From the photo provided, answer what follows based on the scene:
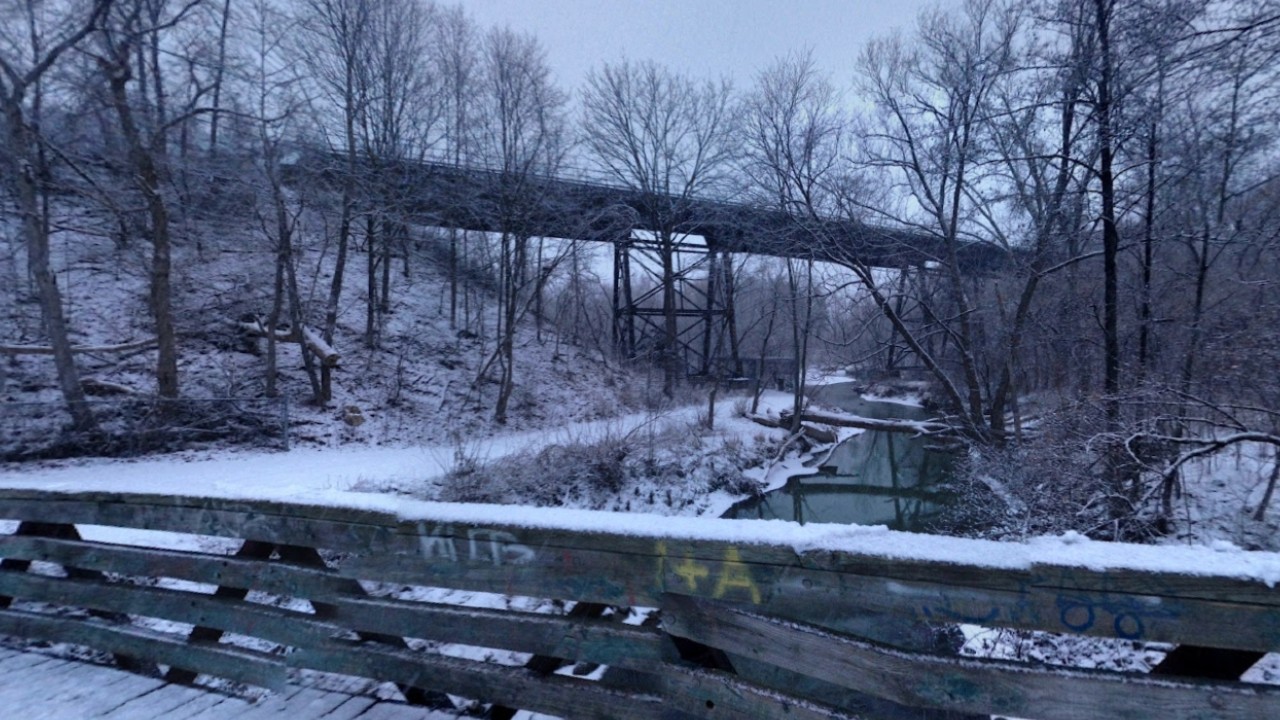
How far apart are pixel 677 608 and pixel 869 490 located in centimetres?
1601

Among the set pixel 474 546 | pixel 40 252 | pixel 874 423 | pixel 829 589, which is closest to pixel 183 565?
pixel 474 546

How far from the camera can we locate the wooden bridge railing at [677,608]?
172cm

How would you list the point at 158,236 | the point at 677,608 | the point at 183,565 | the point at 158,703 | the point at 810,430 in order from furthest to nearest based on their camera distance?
the point at 810,430
the point at 158,236
the point at 183,565
the point at 158,703
the point at 677,608

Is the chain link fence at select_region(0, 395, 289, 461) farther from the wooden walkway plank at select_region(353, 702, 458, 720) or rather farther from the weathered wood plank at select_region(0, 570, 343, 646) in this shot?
the wooden walkway plank at select_region(353, 702, 458, 720)

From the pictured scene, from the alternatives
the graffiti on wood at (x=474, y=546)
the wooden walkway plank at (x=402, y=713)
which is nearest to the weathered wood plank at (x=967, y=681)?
the graffiti on wood at (x=474, y=546)

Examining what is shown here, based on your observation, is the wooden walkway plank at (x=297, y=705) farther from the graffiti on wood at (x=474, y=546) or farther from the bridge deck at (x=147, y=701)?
the graffiti on wood at (x=474, y=546)

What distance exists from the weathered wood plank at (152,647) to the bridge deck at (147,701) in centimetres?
10

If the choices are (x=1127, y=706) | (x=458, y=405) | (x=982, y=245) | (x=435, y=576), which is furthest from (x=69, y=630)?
(x=982, y=245)

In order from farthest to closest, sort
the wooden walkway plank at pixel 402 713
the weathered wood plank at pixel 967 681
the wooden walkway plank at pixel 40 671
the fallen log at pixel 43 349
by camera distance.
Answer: the fallen log at pixel 43 349 < the wooden walkway plank at pixel 40 671 < the wooden walkway plank at pixel 402 713 < the weathered wood plank at pixel 967 681

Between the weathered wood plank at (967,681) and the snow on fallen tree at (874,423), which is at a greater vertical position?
the weathered wood plank at (967,681)

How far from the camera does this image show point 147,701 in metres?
2.71

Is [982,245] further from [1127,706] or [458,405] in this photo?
[1127,706]

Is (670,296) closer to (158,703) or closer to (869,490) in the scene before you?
(869,490)

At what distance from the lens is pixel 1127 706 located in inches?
66.6
